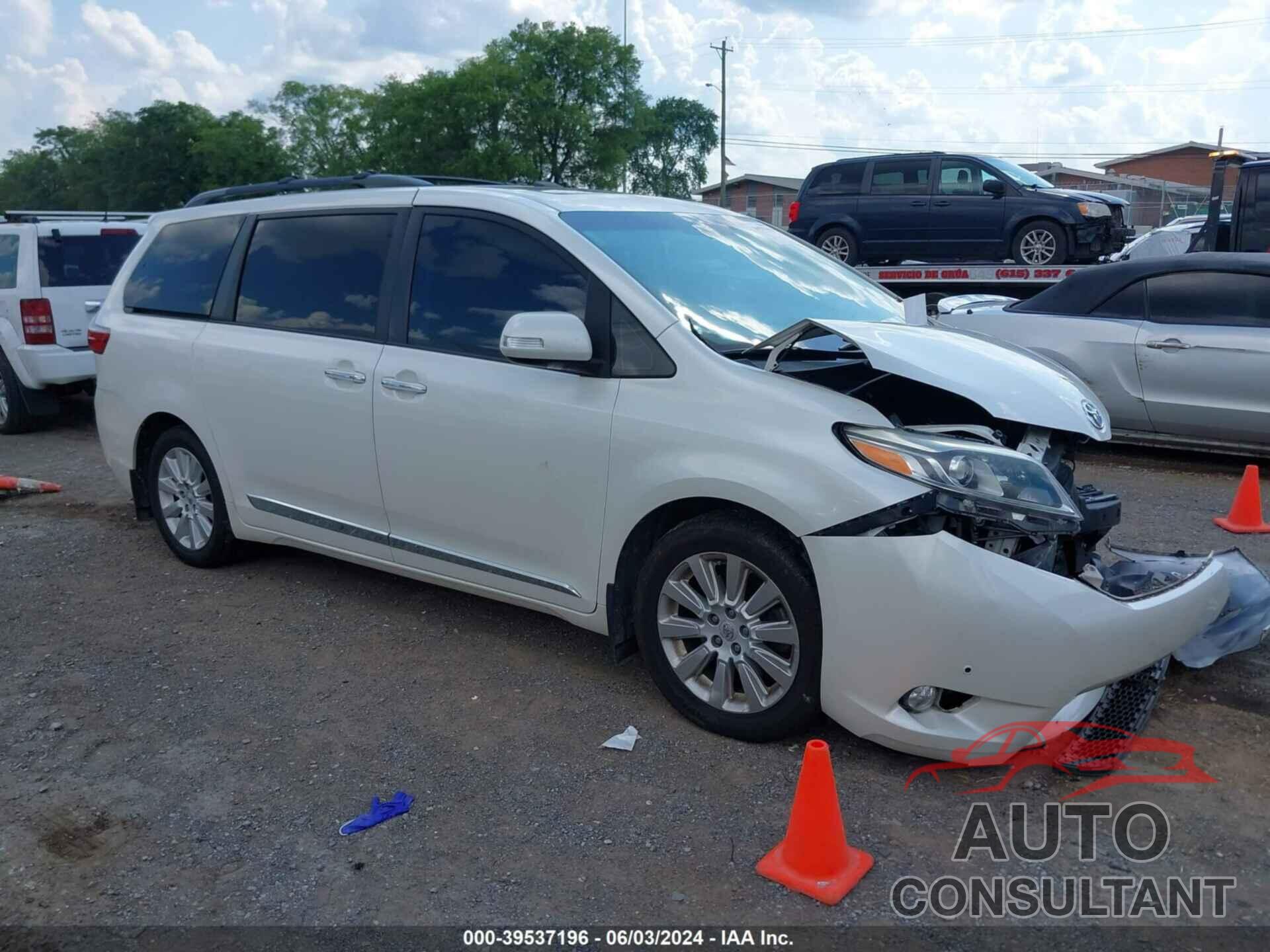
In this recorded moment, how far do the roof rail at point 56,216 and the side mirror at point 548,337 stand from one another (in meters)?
7.57

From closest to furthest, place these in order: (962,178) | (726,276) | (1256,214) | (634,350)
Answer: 1. (634,350)
2. (726,276)
3. (1256,214)
4. (962,178)

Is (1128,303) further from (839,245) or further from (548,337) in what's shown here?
(839,245)

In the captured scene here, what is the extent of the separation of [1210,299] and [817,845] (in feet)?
20.6

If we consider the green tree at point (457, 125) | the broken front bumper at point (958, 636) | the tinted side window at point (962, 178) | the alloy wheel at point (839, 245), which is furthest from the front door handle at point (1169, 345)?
the green tree at point (457, 125)

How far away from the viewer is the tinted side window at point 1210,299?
7.60m


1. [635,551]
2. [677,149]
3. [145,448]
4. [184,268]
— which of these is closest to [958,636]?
[635,551]

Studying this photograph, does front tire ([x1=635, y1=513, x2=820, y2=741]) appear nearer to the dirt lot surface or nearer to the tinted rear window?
the dirt lot surface

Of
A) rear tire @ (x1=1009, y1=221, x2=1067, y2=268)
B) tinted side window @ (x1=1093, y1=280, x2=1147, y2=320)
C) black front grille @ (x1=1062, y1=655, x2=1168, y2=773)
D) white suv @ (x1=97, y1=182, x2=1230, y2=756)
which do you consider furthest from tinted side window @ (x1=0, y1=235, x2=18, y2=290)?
rear tire @ (x1=1009, y1=221, x2=1067, y2=268)

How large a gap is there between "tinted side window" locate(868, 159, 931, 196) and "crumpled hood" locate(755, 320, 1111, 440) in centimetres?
1103

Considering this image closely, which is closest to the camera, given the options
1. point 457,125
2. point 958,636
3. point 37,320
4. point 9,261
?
point 958,636

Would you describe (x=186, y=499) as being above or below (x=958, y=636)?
below

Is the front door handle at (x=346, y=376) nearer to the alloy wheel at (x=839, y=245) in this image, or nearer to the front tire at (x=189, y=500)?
the front tire at (x=189, y=500)

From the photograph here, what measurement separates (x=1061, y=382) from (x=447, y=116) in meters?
59.5

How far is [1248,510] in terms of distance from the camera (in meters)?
6.33
